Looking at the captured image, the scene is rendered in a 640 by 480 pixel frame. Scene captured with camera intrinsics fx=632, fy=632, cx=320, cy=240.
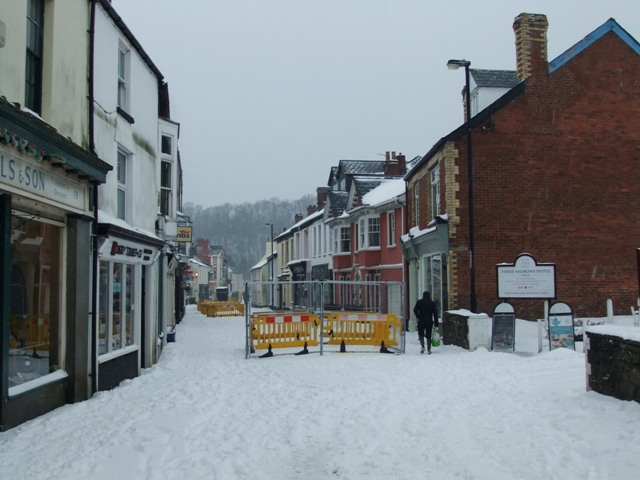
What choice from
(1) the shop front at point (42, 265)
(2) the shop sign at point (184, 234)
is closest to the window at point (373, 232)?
(2) the shop sign at point (184, 234)

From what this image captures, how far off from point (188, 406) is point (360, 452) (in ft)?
12.2

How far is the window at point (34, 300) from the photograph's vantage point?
8.49 meters

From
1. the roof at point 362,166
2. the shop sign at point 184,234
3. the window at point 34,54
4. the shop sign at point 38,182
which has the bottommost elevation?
the shop sign at point 38,182

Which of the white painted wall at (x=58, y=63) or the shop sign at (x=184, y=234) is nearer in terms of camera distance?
the white painted wall at (x=58, y=63)

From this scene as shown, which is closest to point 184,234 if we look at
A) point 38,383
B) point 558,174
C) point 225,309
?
point 558,174

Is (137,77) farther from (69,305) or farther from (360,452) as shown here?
(360,452)

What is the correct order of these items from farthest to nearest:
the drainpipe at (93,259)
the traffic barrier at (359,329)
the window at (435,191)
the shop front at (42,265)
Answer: the window at (435,191) < the traffic barrier at (359,329) < the drainpipe at (93,259) < the shop front at (42,265)

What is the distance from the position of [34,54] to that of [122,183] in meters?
4.42

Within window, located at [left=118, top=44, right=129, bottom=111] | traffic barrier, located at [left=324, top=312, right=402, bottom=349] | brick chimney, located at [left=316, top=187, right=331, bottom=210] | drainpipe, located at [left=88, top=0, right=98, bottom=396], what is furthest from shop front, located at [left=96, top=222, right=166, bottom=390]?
brick chimney, located at [left=316, top=187, right=331, bottom=210]

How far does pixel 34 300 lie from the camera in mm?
9297

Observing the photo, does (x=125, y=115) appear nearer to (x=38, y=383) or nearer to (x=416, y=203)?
(x=38, y=383)

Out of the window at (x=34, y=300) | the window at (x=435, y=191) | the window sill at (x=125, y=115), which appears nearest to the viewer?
the window at (x=34, y=300)

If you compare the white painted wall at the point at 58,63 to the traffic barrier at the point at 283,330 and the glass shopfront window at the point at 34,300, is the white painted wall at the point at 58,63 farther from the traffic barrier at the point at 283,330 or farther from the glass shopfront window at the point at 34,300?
the traffic barrier at the point at 283,330

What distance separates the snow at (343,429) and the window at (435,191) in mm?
8979
